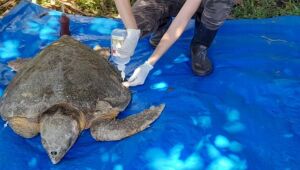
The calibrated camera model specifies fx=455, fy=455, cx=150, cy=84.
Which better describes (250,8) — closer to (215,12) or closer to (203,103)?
(215,12)

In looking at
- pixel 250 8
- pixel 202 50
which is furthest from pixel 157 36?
pixel 250 8

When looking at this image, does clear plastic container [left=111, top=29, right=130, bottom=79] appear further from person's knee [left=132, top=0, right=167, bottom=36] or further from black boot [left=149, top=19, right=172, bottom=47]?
black boot [left=149, top=19, right=172, bottom=47]

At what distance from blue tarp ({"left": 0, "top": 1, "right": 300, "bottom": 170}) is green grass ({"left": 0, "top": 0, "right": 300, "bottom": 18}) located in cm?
47

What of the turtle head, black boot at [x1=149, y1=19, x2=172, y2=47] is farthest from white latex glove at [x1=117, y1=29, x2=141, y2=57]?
the turtle head

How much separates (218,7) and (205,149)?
0.98 m

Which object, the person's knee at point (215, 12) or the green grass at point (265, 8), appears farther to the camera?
the green grass at point (265, 8)

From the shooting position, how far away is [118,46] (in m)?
2.85

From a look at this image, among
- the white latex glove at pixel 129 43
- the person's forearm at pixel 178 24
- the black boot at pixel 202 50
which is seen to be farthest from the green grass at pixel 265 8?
the white latex glove at pixel 129 43

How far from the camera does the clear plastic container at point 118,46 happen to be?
9.31 ft

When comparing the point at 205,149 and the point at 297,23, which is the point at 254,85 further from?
the point at 297,23

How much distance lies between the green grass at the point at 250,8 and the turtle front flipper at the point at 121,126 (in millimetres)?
1901

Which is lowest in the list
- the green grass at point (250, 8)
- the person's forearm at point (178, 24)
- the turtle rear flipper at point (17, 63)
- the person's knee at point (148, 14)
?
the green grass at point (250, 8)

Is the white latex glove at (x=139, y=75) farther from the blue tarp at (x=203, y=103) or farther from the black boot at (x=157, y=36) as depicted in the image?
the black boot at (x=157, y=36)

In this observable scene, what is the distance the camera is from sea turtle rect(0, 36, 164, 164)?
2373mm
